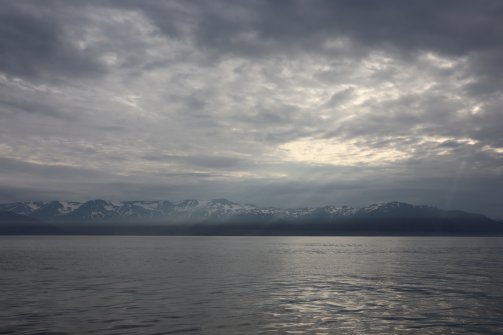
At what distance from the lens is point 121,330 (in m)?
30.0

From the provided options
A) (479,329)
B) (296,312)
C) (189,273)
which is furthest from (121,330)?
(189,273)

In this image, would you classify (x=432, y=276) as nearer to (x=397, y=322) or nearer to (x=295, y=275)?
(x=295, y=275)

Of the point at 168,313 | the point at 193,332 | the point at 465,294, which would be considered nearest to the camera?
the point at 193,332

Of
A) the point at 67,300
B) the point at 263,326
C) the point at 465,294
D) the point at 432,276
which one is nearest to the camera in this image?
the point at 263,326

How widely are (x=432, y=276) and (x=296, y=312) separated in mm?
39674

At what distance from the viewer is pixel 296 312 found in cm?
3703

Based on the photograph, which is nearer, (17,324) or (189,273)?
(17,324)

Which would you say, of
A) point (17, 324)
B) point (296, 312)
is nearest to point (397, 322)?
point (296, 312)

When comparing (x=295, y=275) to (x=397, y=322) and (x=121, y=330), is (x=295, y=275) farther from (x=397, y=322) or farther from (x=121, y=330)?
(x=121, y=330)

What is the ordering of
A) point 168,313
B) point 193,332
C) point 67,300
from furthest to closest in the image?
1. point 67,300
2. point 168,313
3. point 193,332

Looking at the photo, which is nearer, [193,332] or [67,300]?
[193,332]

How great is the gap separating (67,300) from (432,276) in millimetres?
53346

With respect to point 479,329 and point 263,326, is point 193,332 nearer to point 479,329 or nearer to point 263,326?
point 263,326

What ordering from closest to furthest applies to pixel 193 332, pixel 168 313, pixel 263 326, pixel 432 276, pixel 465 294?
pixel 193 332 → pixel 263 326 → pixel 168 313 → pixel 465 294 → pixel 432 276
